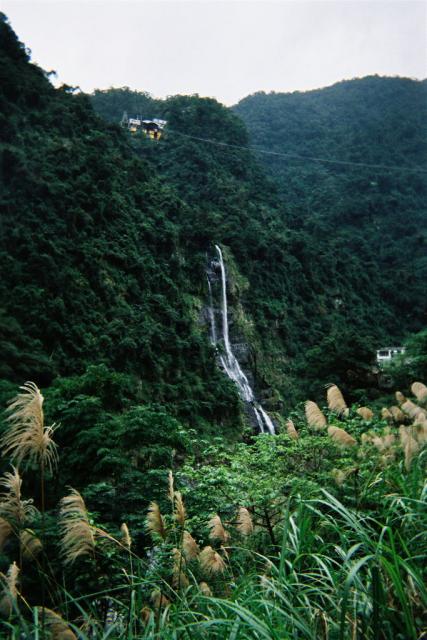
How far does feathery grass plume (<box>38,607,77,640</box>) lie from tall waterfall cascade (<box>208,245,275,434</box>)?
2005 cm

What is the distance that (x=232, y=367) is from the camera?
924 inches

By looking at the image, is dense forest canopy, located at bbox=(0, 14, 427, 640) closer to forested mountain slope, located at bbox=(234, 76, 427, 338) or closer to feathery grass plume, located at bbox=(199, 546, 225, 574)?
feathery grass plume, located at bbox=(199, 546, 225, 574)

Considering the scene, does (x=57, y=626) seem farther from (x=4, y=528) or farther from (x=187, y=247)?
(x=187, y=247)

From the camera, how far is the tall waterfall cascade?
2202 centimetres

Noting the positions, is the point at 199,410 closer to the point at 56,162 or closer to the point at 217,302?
the point at 217,302

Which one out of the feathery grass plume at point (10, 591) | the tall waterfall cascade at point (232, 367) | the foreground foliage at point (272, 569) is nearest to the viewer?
the foreground foliage at point (272, 569)

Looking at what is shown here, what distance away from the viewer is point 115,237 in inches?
808

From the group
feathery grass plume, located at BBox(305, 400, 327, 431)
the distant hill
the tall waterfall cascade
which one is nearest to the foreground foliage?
feathery grass plume, located at BBox(305, 400, 327, 431)

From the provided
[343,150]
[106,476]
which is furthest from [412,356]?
[343,150]

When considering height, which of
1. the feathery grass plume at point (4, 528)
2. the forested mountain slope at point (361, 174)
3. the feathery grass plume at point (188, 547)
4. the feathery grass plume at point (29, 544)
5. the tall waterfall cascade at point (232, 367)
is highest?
the forested mountain slope at point (361, 174)

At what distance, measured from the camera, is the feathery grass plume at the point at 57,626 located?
5.49 ft

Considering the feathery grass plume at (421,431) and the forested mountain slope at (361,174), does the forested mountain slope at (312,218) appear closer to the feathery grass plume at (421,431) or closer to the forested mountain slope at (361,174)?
the forested mountain slope at (361,174)

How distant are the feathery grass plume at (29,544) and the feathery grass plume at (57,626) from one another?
0.75ft

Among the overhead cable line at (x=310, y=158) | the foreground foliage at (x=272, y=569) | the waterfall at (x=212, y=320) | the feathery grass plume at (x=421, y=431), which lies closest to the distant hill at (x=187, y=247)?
the overhead cable line at (x=310, y=158)
